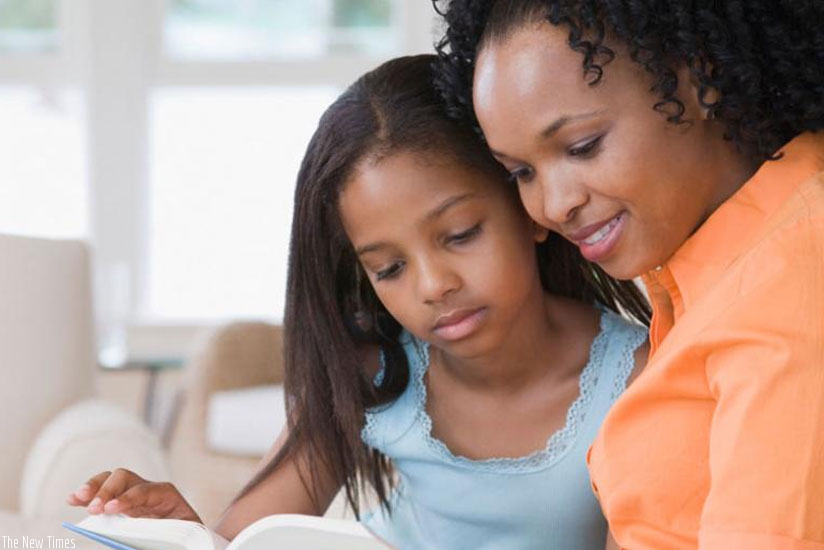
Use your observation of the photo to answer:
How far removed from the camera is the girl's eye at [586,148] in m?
1.22

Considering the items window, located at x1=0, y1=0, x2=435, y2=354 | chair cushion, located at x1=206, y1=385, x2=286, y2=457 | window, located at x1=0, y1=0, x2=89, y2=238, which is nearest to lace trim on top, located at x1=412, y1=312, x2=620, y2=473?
→ chair cushion, located at x1=206, y1=385, x2=286, y2=457

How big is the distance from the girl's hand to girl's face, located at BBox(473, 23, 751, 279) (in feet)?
1.97

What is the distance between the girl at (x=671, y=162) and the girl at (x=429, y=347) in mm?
279

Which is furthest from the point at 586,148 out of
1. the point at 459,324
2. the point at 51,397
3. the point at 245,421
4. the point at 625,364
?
→ the point at 245,421

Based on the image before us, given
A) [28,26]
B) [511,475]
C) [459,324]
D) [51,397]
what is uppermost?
[459,324]

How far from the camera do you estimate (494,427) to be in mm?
1737

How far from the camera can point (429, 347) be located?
1817 mm

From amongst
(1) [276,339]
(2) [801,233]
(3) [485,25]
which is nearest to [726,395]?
(2) [801,233]

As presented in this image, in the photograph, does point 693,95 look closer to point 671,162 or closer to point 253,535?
point 671,162

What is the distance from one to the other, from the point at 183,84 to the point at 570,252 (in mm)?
3455

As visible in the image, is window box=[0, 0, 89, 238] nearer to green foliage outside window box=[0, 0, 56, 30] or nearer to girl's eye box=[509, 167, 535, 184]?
green foliage outside window box=[0, 0, 56, 30]

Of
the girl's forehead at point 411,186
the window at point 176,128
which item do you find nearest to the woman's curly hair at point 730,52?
the girl's forehead at point 411,186

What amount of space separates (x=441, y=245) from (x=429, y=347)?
0.30m

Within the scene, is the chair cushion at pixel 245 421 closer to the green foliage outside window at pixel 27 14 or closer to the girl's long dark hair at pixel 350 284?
the girl's long dark hair at pixel 350 284
